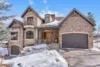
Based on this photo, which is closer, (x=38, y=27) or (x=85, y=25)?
(x=85, y=25)

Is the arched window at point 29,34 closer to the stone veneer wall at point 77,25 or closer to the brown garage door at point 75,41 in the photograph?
the brown garage door at point 75,41

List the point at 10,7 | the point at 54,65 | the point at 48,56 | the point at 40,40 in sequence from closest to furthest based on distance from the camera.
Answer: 1. the point at 10,7
2. the point at 54,65
3. the point at 48,56
4. the point at 40,40

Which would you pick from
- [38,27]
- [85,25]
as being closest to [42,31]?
[38,27]

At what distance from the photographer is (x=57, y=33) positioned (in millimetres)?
32281

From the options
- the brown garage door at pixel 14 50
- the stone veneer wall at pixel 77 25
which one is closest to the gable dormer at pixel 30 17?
the brown garage door at pixel 14 50

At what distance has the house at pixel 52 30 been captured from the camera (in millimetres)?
28594

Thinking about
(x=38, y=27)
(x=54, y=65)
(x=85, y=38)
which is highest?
(x=38, y=27)

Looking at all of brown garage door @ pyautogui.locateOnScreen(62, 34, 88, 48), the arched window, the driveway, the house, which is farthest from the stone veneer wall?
the driveway

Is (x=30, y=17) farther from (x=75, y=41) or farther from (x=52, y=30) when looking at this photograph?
(x=75, y=41)

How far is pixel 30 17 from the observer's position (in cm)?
3306

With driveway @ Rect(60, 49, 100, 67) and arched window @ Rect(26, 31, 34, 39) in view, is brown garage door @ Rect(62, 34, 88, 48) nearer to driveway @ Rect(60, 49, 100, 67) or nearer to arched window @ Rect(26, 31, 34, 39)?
arched window @ Rect(26, 31, 34, 39)

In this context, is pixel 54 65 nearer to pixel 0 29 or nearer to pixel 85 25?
pixel 0 29

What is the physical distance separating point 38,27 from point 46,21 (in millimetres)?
2929

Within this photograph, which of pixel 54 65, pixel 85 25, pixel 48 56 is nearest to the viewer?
pixel 54 65
